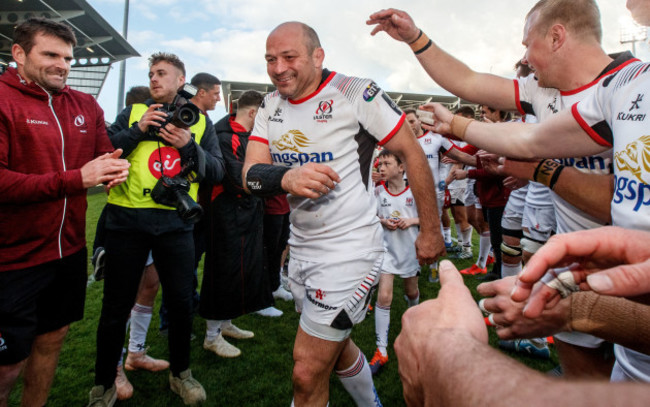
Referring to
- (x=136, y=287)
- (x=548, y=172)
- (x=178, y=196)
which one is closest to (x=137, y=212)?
(x=178, y=196)

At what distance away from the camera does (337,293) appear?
7.12ft

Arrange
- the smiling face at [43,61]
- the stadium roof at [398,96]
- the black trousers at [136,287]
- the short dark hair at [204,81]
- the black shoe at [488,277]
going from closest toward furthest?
the smiling face at [43,61] → the black trousers at [136,287] → the short dark hair at [204,81] → the black shoe at [488,277] → the stadium roof at [398,96]

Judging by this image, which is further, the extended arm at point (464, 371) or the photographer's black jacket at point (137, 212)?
the photographer's black jacket at point (137, 212)

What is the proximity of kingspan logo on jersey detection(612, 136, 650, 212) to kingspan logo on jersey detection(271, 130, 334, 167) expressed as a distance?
151cm

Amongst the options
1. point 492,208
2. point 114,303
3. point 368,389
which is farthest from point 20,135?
point 492,208

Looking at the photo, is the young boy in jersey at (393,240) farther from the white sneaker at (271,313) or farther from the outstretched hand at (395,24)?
the outstretched hand at (395,24)

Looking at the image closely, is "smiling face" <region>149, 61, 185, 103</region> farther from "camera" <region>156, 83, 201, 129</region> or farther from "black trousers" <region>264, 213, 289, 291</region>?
"black trousers" <region>264, 213, 289, 291</region>

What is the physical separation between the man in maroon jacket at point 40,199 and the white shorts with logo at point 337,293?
4.80ft

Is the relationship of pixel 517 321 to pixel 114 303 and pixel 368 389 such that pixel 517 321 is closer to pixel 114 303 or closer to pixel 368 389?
pixel 368 389

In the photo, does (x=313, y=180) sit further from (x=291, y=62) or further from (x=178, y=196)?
(x=178, y=196)

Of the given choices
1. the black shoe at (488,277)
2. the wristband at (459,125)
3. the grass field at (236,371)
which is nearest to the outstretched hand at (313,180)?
the wristband at (459,125)

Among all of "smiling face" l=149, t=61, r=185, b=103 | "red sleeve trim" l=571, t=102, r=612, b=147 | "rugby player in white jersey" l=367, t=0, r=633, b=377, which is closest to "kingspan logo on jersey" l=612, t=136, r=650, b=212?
"red sleeve trim" l=571, t=102, r=612, b=147

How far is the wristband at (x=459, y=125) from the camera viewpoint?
2107mm

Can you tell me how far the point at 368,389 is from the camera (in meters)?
2.47
